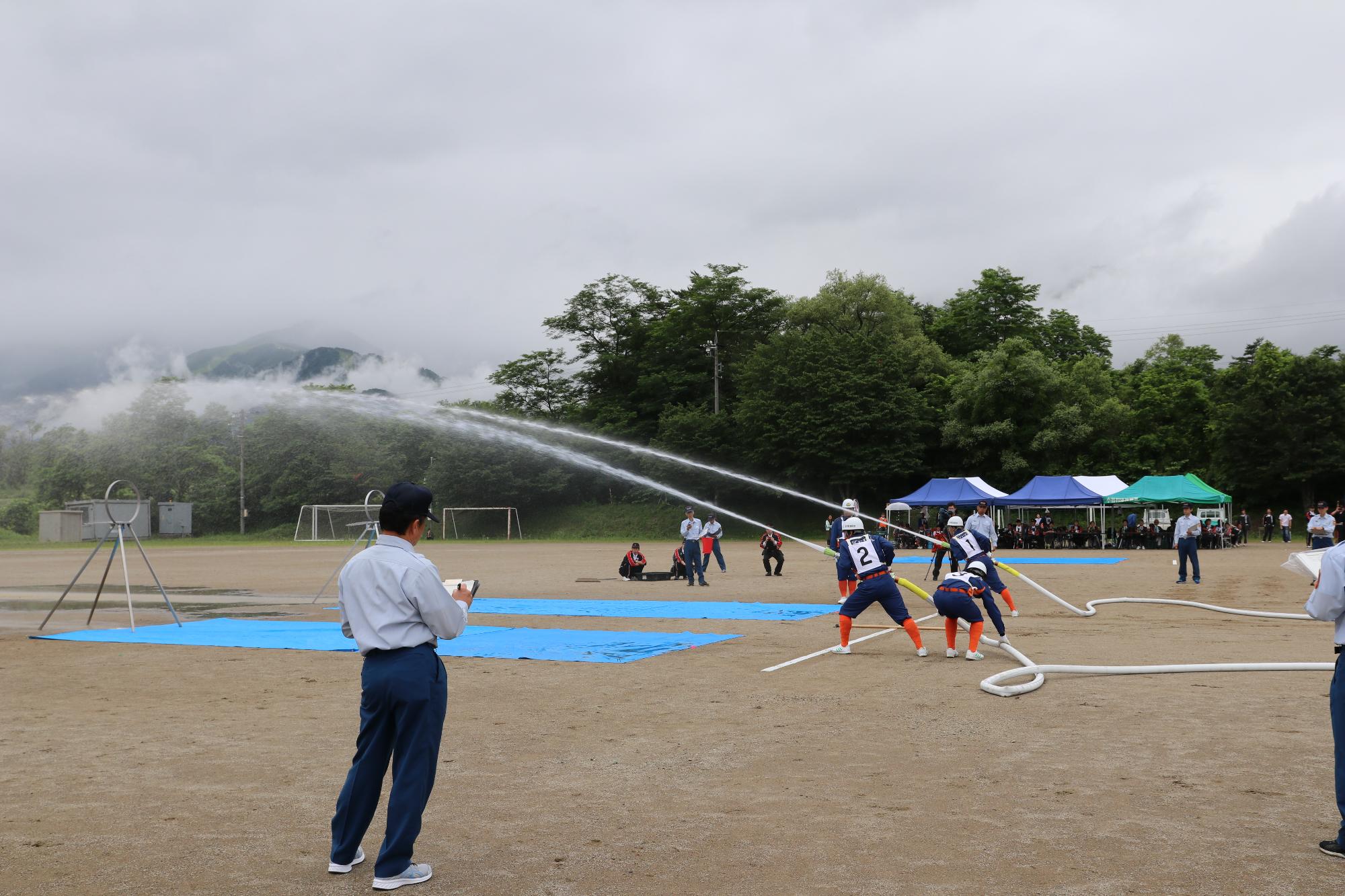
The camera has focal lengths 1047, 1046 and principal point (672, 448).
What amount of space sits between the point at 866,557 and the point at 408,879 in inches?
349

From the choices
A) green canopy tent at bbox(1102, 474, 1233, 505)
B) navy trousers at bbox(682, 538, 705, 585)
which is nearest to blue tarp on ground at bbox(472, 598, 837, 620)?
navy trousers at bbox(682, 538, 705, 585)

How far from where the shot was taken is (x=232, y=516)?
3164 inches

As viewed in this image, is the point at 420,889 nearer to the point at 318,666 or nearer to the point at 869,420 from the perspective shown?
the point at 318,666

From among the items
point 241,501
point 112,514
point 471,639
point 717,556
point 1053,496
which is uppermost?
point 241,501

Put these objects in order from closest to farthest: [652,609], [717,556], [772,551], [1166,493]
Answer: [652,609] → [772,551] → [717,556] → [1166,493]

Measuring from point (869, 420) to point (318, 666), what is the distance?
55.4 metres

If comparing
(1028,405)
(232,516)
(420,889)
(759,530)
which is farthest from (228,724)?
(232,516)

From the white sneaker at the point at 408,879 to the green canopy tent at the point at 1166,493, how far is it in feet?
142

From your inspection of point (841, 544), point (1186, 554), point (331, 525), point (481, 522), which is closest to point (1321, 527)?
point (1186, 554)

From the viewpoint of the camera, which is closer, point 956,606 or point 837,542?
point 956,606

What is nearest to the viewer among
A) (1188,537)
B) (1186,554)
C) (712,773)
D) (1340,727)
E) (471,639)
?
(1340,727)

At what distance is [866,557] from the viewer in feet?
42.8

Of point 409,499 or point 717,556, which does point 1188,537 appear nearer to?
point 717,556

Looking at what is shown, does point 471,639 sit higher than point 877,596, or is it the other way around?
point 877,596
